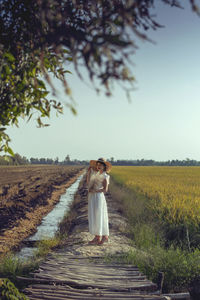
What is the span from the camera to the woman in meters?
7.30

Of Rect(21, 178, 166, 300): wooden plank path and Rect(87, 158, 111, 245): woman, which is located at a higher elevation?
Rect(87, 158, 111, 245): woman

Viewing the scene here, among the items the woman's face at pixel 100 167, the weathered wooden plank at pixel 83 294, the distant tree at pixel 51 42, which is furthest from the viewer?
the woman's face at pixel 100 167

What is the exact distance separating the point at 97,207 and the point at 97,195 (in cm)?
26

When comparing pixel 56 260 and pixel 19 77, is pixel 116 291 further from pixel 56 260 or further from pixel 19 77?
pixel 19 77

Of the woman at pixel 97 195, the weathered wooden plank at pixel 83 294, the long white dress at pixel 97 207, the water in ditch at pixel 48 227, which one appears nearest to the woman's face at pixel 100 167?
the woman at pixel 97 195

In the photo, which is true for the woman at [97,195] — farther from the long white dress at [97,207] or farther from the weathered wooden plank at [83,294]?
the weathered wooden plank at [83,294]

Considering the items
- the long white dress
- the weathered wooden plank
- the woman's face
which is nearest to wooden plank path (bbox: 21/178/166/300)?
the weathered wooden plank

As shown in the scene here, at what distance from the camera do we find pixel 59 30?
277 centimetres

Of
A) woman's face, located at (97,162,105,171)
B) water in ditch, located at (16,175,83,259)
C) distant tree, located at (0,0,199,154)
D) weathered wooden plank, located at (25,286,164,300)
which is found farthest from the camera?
water in ditch, located at (16,175,83,259)

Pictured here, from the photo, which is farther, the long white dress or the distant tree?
the long white dress

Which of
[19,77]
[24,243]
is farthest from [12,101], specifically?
[24,243]

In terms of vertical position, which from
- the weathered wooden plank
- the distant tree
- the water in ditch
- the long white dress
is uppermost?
the distant tree

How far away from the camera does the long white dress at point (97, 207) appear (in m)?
7.35

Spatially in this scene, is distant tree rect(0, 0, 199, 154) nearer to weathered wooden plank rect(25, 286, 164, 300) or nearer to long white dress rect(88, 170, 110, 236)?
weathered wooden plank rect(25, 286, 164, 300)
